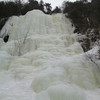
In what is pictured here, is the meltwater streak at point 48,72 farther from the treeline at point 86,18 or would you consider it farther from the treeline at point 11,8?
the treeline at point 11,8

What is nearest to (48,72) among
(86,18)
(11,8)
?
(86,18)

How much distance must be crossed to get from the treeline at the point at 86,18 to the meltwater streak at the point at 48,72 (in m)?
0.79

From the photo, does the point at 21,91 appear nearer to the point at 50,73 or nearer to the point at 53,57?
the point at 50,73

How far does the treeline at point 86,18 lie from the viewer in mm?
9043

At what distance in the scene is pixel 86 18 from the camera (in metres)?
11.1

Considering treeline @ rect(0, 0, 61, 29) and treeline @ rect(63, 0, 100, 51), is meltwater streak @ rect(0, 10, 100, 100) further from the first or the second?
treeline @ rect(0, 0, 61, 29)

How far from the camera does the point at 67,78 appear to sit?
5352 millimetres

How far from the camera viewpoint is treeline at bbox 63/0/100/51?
29.7 feet

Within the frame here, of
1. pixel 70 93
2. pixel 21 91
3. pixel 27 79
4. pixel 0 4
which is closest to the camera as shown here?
pixel 70 93

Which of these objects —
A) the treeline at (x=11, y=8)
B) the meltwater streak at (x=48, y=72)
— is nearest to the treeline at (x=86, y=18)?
the meltwater streak at (x=48, y=72)

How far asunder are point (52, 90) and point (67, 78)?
40.1 inches

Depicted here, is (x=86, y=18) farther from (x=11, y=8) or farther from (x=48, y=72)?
(x=48, y=72)

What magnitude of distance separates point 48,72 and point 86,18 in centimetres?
649

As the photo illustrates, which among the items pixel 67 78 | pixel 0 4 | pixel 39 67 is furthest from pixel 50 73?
pixel 0 4
